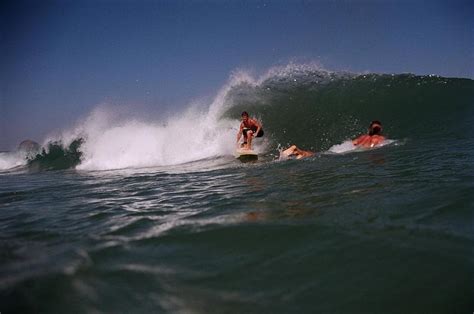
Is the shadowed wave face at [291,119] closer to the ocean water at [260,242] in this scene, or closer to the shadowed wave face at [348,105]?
the shadowed wave face at [348,105]

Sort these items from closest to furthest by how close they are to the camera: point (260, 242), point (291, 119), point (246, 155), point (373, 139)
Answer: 1. point (260, 242)
2. point (373, 139)
3. point (246, 155)
4. point (291, 119)

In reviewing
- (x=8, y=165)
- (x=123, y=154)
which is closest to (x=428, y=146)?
(x=123, y=154)

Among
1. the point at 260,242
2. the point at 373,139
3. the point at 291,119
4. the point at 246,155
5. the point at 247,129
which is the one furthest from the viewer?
the point at 291,119

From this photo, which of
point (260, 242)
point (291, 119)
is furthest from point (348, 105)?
point (260, 242)

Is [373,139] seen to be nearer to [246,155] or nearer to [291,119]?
[246,155]

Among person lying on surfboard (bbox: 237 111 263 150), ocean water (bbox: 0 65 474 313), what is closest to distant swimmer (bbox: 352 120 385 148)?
ocean water (bbox: 0 65 474 313)

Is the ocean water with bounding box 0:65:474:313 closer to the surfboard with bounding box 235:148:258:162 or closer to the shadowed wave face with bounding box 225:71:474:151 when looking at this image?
the surfboard with bounding box 235:148:258:162

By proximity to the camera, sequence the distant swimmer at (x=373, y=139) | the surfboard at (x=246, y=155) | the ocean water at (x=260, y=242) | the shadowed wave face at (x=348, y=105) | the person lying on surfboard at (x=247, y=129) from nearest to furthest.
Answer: the ocean water at (x=260, y=242) < the distant swimmer at (x=373, y=139) < the surfboard at (x=246, y=155) < the person lying on surfboard at (x=247, y=129) < the shadowed wave face at (x=348, y=105)

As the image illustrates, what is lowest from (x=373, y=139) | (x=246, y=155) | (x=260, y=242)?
(x=260, y=242)

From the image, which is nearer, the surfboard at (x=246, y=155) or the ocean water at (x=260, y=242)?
the ocean water at (x=260, y=242)

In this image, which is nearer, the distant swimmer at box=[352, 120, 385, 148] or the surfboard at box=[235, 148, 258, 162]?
the distant swimmer at box=[352, 120, 385, 148]

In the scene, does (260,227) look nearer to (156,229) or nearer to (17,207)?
(156,229)

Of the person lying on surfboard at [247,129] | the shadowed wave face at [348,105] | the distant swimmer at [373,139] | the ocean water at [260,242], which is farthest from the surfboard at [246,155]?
the shadowed wave face at [348,105]

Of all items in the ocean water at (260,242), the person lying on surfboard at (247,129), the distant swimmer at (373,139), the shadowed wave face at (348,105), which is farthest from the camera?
the shadowed wave face at (348,105)
